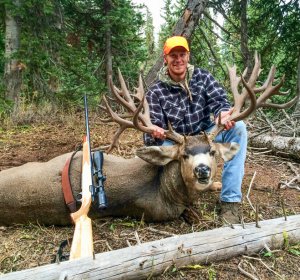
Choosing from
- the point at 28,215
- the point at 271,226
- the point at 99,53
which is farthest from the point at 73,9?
the point at 271,226

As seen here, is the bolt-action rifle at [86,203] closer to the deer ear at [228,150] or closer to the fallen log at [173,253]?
the fallen log at [173,253]

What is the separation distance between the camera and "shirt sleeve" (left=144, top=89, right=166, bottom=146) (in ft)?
16.2

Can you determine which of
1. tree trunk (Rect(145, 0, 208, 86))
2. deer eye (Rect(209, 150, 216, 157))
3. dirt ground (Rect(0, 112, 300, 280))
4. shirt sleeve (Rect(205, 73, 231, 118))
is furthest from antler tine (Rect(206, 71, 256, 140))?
tree trunk (Rect(145, 0, 208, 86))

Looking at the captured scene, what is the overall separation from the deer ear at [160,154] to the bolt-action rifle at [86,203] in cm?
46

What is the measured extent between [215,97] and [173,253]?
7.14 ft

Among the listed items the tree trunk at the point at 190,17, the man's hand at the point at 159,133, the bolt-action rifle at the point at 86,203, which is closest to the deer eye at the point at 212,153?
the man's hand at the point at 159,133

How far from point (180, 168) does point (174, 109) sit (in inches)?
35.1

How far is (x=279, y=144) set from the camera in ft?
24.1

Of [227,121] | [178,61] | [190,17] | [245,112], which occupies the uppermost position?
[190,17]

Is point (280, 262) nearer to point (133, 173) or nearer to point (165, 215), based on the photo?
point (165, 215)

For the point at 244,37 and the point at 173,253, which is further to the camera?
the point at 244,37

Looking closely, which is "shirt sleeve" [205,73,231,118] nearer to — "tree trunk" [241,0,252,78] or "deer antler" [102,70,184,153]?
"deer antler" [102,70,184,153]

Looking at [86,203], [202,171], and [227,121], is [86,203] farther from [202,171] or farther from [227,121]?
[227,121]

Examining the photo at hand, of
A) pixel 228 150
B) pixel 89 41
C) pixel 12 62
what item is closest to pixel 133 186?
pixel 228 150
